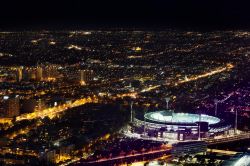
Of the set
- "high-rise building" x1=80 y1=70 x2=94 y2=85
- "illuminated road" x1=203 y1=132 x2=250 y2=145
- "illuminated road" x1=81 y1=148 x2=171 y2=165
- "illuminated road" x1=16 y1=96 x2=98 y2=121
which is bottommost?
"illuminated road" x1=203 y1=132 x2=250 y2=145

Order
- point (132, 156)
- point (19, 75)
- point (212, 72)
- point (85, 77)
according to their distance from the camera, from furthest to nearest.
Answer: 1. point (212, 72)
2. point (19, 75)
3. point (85, 77)
4. point (132, 156)

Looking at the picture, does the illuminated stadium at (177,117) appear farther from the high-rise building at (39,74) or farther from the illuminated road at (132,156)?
the high-rise building at (39,74)

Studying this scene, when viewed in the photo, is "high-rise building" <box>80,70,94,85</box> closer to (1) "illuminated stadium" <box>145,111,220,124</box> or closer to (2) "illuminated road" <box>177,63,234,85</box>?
(2) "illuminated road" <box>177,63,234,85</box>

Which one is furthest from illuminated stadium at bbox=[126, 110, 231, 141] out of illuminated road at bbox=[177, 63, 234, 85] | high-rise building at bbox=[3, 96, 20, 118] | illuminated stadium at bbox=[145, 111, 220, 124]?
illuminated road at bbox=[177, 63, 234, 85]

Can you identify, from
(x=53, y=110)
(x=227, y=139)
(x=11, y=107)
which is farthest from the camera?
(x=53, y=110)

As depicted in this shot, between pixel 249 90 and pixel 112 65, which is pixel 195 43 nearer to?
pixel 112 65

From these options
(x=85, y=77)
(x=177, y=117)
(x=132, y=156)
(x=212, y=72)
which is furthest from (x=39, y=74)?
(x=132, y=156)

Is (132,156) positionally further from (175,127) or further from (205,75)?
(205,75)

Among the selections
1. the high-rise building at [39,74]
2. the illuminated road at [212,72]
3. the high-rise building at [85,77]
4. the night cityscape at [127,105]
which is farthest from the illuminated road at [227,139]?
the high-rise building at [39,74]
